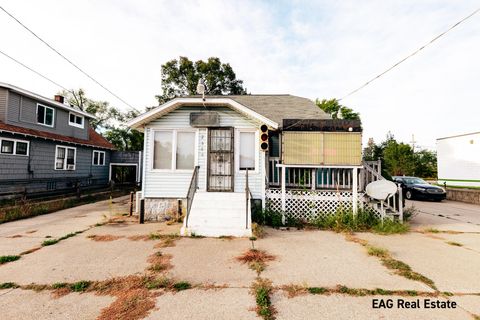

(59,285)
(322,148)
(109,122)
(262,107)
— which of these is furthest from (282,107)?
(109,122)

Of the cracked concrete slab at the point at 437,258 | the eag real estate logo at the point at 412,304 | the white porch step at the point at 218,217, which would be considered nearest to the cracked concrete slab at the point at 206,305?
the eag real estate logo at the point at 412,304

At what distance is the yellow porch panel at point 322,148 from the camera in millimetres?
7594

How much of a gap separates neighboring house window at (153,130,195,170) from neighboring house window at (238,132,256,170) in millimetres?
1842

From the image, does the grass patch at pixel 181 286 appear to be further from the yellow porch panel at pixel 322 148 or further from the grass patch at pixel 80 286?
the yellow porch panel at pixel 322 148

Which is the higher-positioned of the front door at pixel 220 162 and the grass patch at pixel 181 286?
the front door at pixel 220 162

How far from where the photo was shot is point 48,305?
3.17 m

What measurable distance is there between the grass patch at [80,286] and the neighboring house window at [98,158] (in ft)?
58.7

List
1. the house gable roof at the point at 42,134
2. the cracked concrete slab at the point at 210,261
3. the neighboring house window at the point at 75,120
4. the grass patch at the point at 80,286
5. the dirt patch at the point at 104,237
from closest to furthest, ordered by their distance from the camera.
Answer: the grass patch at the point at 80,286 → the cracked concrete slab at the point at 210,261 → the dirt patch at the point at 104,237 → the house gable roof at the point at 42,134 → the neighboring house window at the point at 75,120

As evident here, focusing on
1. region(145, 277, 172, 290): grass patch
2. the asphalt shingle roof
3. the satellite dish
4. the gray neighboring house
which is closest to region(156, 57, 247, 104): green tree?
the gray neighboring house

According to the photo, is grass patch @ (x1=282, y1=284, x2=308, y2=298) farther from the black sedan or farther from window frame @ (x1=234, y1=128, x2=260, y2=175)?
the black sedan

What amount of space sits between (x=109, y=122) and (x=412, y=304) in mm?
43470

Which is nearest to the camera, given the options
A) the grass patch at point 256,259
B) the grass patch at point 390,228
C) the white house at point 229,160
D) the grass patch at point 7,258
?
the grass patch at point 256,259

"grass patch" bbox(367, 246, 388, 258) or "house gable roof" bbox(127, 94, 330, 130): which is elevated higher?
"house gable roof" bbox(127, 94, 330, 130)

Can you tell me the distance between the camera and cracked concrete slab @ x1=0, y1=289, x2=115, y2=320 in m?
2.95
